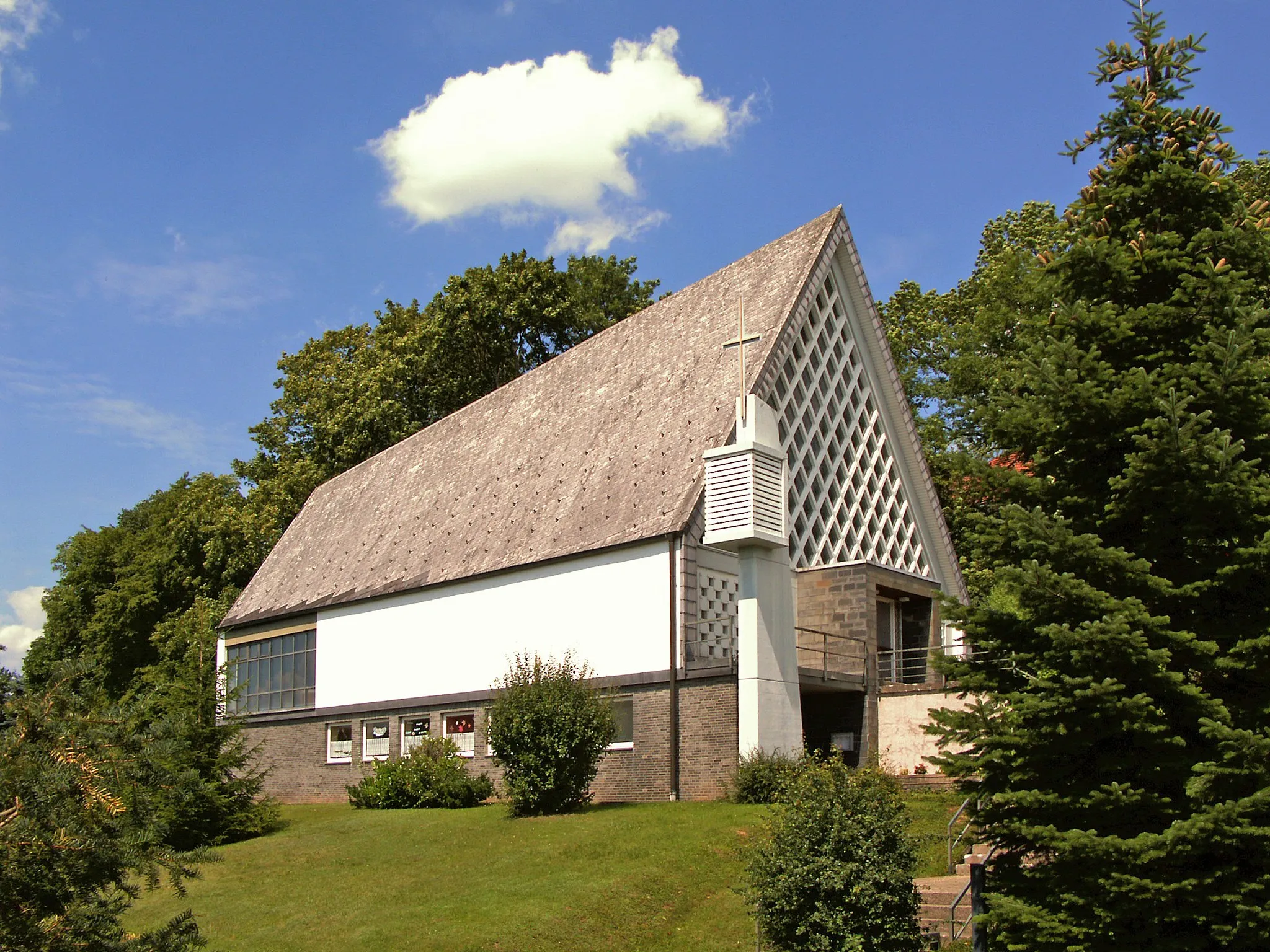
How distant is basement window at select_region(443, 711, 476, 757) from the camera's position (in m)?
27.3

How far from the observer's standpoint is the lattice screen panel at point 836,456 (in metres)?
26.3

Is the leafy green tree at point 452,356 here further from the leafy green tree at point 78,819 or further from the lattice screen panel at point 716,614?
the leafy green tree at point 78,819

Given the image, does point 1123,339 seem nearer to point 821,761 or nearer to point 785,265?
point 821,761

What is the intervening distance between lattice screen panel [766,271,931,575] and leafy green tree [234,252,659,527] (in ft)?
65.1

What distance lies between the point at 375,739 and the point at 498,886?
15212mm

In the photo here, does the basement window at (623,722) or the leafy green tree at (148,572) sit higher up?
the leafy green tree at (148,572)

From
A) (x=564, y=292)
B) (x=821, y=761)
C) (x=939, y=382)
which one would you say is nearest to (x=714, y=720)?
(x=821, y=761)

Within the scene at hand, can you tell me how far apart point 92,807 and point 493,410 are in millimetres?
28278

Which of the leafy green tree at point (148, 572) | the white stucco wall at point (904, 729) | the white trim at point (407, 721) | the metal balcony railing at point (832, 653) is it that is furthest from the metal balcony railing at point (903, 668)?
the leafy green tree at point (148, 572)

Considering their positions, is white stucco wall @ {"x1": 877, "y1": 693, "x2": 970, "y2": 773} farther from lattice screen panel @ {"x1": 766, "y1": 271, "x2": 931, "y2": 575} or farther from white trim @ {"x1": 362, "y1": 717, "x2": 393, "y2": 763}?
white trim @ {"x1": 362, "y1": 717, "x2": 393, "y2": 763}

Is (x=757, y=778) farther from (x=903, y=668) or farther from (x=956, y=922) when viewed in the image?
(x=956, y=922)

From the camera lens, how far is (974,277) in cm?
4188

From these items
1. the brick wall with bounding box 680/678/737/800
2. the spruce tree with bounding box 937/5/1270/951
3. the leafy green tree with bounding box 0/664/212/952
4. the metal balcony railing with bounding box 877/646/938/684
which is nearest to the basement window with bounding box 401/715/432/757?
the brick wall with bounding box 680/678/737/800

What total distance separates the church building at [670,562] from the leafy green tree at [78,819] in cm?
1516
